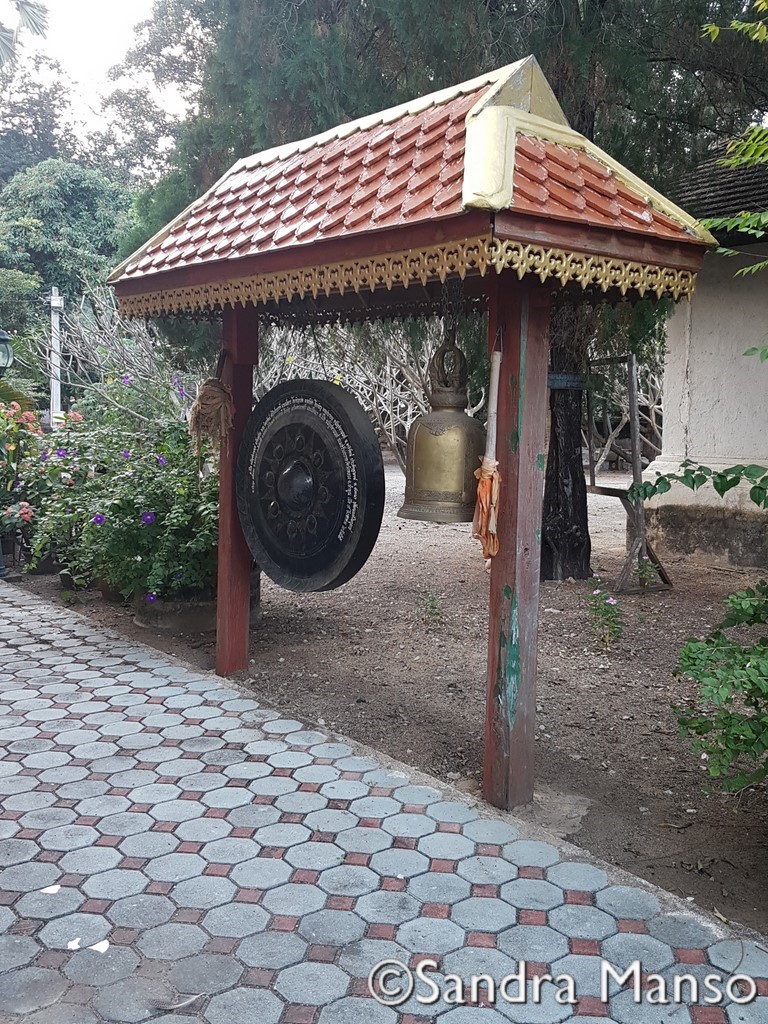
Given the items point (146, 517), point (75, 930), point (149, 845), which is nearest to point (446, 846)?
point (149, 845)

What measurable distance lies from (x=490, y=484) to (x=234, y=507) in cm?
213

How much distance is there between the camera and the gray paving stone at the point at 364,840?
3.25 m

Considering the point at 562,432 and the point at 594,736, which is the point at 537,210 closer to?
the point at 594,736

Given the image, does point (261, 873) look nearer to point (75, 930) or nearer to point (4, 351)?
point (75, 930)

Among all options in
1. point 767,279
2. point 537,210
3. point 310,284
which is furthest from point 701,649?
point 767,279

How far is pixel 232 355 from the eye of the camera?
204 inches

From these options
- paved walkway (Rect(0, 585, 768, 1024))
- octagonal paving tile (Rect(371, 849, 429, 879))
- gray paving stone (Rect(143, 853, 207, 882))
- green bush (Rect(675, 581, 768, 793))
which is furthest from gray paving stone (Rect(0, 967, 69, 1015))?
green bush (Rect(675, 581, 768, 793))

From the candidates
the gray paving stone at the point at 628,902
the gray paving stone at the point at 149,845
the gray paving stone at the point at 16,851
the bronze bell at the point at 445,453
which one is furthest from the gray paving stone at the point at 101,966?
the bronze bell at the point at 445,453

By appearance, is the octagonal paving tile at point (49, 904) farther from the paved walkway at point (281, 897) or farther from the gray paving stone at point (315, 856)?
the gray paving stone at point (315, 856)

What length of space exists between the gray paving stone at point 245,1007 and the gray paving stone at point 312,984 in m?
0.05

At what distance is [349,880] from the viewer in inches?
119

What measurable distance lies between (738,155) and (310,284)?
1.77 metres

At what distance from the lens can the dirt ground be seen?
3475 mm

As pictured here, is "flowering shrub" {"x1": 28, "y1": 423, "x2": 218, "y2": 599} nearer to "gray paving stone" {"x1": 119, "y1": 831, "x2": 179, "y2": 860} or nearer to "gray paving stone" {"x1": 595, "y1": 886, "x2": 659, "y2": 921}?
"gray paving stone" {"x1": 119, "y1": 831, "x2": 179, "y2": 860}
